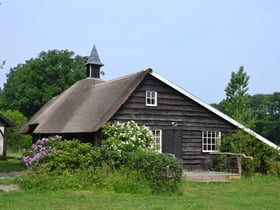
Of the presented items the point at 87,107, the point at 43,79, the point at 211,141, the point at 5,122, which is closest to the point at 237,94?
the point at 211,141

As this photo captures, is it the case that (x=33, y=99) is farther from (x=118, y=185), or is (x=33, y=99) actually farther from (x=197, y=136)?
(x=118, y=185)

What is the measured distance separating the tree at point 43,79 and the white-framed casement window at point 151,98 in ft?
103

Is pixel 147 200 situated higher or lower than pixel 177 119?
lower

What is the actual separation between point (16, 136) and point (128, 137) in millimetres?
35970

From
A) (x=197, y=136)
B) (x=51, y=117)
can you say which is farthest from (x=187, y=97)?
(x=51, y=117)

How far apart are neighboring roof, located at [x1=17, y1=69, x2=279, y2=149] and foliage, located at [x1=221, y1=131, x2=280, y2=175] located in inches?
13.1

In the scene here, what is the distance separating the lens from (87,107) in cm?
2178

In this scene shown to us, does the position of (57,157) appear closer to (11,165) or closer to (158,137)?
(158,137)

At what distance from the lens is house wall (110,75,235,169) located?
19922 millimetres

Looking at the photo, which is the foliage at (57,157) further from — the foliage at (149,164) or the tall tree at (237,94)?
the tall tree at (237,94)

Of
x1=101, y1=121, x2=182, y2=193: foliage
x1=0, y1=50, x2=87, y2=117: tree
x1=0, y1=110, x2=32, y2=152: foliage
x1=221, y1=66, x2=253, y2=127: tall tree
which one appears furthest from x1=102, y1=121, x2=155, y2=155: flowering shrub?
x1=0, y1=50, x2=87, y2=117: tree

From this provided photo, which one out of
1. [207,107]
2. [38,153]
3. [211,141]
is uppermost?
[207,107]

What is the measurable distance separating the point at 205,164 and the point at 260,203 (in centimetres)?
1037

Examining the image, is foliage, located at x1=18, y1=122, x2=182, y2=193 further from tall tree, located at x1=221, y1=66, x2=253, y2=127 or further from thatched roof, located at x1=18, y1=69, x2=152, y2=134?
tall tree, located at x1=221, y1=66, x2=253, y2=127
